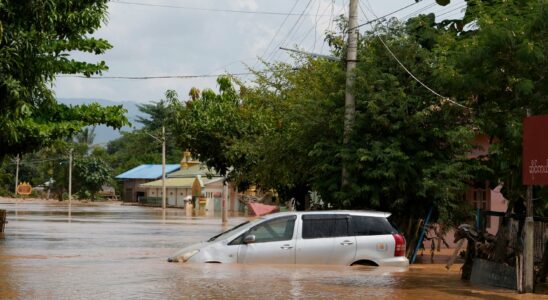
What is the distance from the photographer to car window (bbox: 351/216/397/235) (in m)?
16.2

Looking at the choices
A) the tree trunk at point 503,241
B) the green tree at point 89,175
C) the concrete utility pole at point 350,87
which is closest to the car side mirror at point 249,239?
the concrete utility pole at point 350,87

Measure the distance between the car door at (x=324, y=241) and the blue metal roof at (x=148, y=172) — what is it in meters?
94.6

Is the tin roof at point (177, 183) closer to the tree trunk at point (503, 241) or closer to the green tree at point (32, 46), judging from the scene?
the green tree at point (32, 46)

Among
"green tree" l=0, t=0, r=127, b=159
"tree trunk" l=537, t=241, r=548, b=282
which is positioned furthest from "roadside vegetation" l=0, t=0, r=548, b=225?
"tree trunk" l=537, t=241, r=548, b=282

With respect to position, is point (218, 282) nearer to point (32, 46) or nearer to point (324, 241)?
point (324, 241)

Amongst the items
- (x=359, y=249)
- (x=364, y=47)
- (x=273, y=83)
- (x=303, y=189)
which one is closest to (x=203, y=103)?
(x=273, y=83)

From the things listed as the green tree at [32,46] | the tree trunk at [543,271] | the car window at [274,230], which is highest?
the green tree at [32,46]

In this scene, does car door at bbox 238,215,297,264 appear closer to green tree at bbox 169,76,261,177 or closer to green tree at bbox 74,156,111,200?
green tree at bbox 169,76,261,177

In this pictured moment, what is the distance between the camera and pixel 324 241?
635 inches

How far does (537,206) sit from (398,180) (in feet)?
11.8

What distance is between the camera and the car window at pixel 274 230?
631 inches

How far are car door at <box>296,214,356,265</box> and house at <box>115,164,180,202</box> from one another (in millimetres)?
94650

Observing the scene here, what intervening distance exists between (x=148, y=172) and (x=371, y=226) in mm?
99831

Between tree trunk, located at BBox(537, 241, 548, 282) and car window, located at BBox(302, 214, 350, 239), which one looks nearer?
tree trunk, located at BBox(537, 241, 548, 282)
